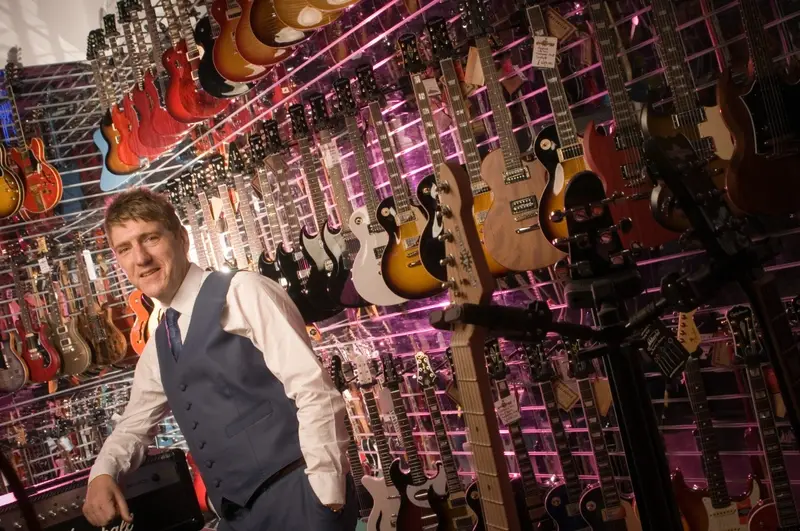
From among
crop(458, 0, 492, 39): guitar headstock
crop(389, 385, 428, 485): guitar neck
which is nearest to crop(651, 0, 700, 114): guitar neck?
crop(458, 0, 492, 39): guitar headstock

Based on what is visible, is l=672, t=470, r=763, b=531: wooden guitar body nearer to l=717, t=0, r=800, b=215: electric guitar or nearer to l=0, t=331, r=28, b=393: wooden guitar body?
l=717, t=0, r=800, b=215: electric guitar

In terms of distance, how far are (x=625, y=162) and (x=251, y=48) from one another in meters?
2.13

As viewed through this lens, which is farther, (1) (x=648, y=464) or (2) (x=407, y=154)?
(2) (x=407, y=154)

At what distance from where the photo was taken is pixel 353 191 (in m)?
4.86

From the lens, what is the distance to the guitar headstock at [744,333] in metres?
3.12

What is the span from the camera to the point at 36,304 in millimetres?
6559

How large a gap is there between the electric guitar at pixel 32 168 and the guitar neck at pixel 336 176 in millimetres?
2623

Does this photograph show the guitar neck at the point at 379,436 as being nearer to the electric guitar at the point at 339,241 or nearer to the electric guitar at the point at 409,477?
the electric guitar at the point at 409,477

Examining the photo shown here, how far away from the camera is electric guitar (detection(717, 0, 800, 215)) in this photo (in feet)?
9.21

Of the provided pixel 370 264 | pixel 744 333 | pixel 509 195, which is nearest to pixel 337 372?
pixel 370 264

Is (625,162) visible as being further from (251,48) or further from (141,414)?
(251,48)

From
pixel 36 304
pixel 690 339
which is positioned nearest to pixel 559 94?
pixel 690 339

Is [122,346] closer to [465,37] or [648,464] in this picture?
[465,37]

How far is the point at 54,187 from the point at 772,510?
16.8ft
